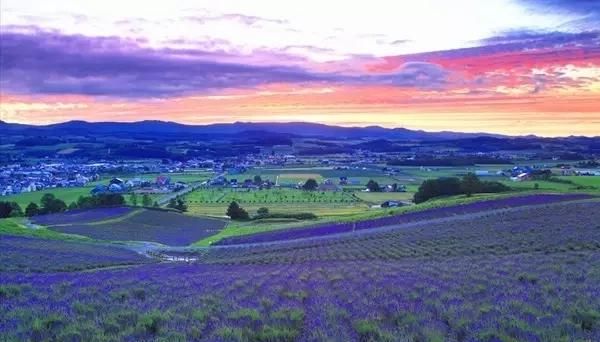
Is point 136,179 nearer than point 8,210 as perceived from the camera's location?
No

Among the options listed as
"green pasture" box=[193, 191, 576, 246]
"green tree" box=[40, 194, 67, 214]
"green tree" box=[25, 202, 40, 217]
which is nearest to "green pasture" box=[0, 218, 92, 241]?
"green pasture" box=[193, 191, 576, 246]

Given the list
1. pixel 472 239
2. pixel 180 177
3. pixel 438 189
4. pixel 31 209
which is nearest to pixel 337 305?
pixel 472 239

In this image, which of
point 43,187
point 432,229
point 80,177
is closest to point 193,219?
point 432,229

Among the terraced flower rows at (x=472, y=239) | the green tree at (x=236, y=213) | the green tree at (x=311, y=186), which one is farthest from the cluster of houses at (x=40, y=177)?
the terraced flower rows at (x=472, y=239)

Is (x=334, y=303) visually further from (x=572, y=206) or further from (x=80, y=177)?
(x=80, y=177)

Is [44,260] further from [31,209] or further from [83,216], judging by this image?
[31,209]

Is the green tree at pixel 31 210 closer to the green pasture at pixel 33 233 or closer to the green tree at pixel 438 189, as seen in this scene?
the green pasture at pixel 33 233
